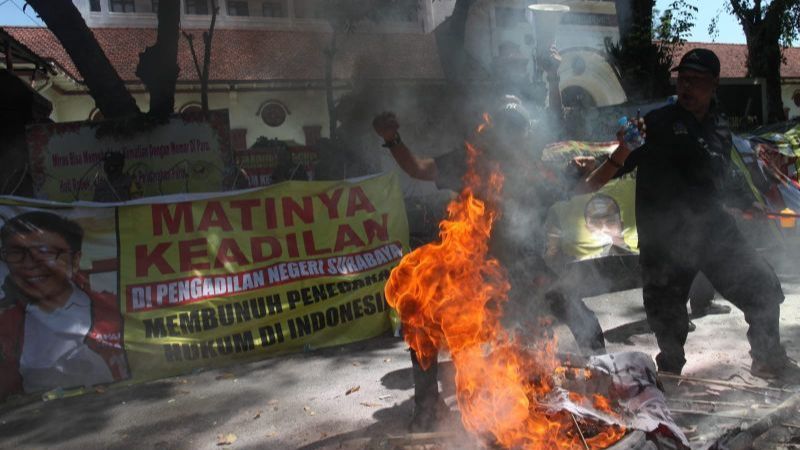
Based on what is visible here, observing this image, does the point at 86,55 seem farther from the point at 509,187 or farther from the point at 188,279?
the point at 509,187

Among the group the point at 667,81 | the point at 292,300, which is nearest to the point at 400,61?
the point at 667,81

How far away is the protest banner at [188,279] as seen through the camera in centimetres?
498

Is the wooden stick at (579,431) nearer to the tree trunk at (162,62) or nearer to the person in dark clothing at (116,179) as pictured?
the person in dark clothing at (116,179)

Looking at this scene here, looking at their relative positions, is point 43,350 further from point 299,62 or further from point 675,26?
point 299,62

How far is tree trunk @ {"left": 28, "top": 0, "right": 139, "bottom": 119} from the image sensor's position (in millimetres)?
8180

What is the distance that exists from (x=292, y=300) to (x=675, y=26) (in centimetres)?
1052

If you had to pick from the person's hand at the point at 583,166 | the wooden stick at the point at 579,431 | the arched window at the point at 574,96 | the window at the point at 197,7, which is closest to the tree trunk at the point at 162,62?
the person's hand at the point at 583,166

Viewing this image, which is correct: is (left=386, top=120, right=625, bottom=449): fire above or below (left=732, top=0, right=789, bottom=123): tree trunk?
below

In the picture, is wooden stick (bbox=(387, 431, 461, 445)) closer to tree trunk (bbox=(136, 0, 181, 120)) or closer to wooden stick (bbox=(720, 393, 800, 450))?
wooden stick (bbox=(720, 393, 800, 450))

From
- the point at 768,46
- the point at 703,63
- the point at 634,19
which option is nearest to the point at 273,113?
the point at 634,19

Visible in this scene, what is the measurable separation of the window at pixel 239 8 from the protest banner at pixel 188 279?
58.4 feet

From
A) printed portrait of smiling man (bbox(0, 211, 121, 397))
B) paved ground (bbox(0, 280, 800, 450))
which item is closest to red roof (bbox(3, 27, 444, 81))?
printed portrait of smiling man (bbox(0, 211, 121, 397))

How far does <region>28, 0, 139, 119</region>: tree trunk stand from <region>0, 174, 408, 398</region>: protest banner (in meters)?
3.78

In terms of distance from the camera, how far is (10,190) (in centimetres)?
923
